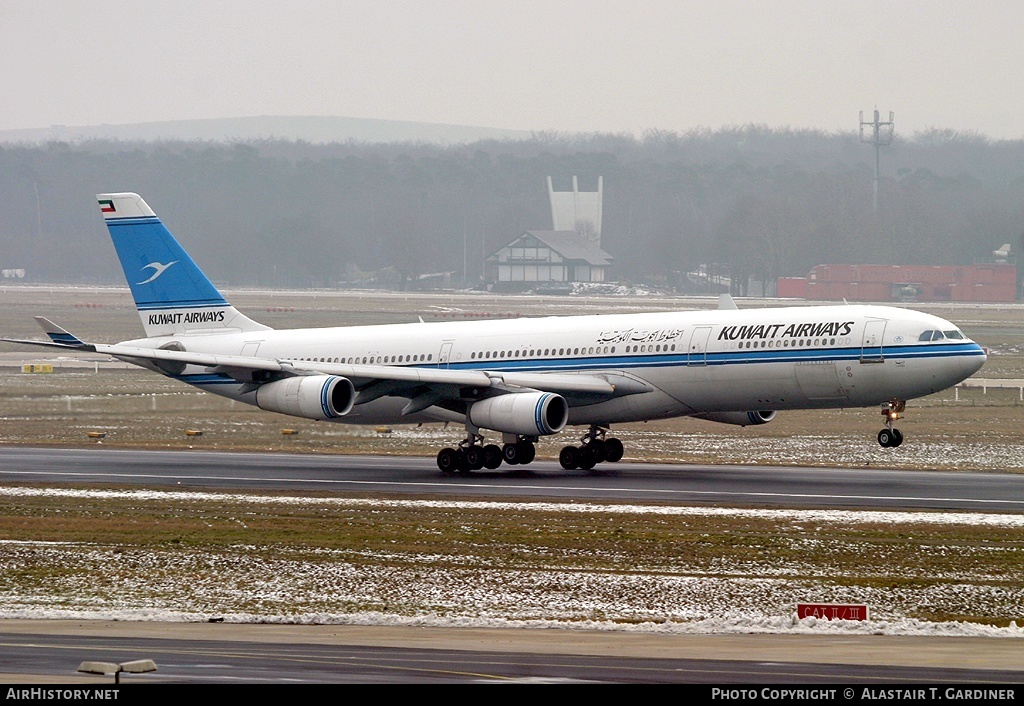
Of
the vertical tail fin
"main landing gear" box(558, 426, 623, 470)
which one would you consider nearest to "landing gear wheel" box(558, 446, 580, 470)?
"main landing gear" box(558, 426, 623, 470)

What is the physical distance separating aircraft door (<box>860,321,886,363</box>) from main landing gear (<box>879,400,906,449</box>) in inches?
55.2

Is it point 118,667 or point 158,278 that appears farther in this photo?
point 158,278

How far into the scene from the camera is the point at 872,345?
39.2 meters

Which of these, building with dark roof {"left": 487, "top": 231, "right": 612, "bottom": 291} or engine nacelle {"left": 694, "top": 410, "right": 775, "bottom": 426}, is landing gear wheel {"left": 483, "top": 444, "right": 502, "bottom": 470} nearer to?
engine nacelle {"left": 694, "top": 410, "right": 775, "bottom": 426}

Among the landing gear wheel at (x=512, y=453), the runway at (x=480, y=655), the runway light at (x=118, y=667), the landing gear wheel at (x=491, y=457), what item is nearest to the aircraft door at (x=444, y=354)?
the landing gear wheel at (x=512, y=453)

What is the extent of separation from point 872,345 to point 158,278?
23544 millimetres

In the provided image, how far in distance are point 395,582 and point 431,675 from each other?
28.0 feet

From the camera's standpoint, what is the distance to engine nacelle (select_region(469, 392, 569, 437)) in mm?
39625

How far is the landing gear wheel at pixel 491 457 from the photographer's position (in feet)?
138

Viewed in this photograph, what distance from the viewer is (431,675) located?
1698cm

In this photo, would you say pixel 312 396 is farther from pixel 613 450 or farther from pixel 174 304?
pixel 174 304

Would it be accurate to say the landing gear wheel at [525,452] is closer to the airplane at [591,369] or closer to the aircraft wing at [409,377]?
the airplane at [591,369]

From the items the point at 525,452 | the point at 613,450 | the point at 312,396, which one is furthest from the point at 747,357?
the point at 312,396

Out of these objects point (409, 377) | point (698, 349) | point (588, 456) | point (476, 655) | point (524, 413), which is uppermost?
point (698, 349)
